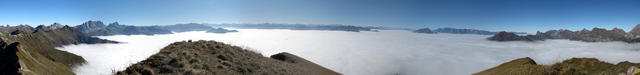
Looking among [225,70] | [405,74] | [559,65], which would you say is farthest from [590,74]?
[405,74]

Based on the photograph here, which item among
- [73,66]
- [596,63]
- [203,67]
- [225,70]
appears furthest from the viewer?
[73,66]

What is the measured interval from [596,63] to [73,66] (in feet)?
555

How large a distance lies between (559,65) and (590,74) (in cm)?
140

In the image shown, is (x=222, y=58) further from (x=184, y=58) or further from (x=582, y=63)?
(x=582, y=63)

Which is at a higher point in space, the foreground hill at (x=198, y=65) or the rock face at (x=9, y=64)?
the foreground hill at (x=198, y=65)

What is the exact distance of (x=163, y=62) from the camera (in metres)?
13.8

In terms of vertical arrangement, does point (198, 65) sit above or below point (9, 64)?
above

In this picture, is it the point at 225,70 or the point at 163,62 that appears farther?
the point at 225,70

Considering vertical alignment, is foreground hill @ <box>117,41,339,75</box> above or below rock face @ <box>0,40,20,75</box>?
above

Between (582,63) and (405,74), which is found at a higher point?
(582,63)

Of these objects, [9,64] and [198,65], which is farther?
[9,64]

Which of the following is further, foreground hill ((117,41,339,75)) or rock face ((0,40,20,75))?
rock face ((0,40,20,75))

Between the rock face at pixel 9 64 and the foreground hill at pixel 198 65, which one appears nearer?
the foreground hill at pixel 198 65

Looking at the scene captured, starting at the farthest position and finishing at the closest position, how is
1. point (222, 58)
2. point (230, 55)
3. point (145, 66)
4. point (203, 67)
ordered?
point (230, 55) → point (222, 58) → point (203, 67) → point (145, 66)
